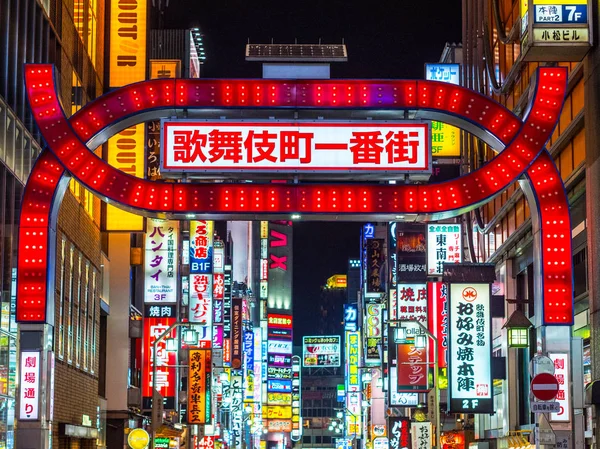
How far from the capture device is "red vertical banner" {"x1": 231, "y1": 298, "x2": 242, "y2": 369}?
9800 centimetres

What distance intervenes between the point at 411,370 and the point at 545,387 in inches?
1219

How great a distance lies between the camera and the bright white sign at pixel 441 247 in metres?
47.2

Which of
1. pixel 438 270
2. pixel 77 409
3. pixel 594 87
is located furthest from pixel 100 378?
pixel 594 87

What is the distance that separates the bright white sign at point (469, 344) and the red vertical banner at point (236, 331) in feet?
201

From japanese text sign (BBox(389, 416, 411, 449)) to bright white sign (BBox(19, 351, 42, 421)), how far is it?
51.9 metres

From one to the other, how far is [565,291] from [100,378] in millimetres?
33686

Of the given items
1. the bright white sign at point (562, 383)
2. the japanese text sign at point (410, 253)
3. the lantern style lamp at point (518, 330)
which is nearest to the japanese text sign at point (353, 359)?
the japanese text sign at point (410, 253)

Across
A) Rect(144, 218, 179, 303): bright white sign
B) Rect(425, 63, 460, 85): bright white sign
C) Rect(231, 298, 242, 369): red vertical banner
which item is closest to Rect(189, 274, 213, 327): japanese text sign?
Rect(144, 218, 179, 303): bright white sign

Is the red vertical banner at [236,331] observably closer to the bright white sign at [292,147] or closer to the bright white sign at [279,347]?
the bright white sign at [279,347]

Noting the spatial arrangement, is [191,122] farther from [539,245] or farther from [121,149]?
[121,149]

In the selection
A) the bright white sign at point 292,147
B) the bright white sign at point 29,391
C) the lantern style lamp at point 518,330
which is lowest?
the bright white sign at point 29,391

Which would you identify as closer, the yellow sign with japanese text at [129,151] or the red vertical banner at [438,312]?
the yellow sign with japanese text at [129,151]

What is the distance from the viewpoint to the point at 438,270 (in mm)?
47219

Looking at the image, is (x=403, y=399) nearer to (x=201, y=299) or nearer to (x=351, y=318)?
(x=201, y=299)
